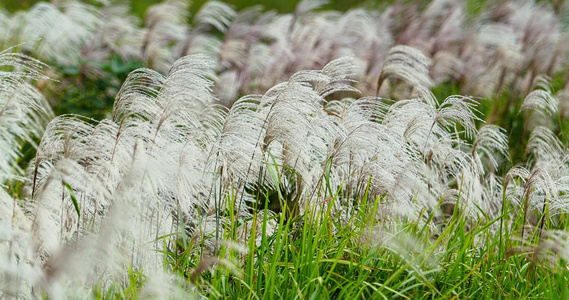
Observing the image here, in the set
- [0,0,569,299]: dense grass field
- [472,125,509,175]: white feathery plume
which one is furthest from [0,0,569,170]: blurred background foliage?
[472,125,509,175]: white feathery plume

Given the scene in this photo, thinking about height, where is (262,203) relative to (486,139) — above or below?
below

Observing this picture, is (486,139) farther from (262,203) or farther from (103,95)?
(103,95)

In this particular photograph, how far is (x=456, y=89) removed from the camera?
6.18 meters

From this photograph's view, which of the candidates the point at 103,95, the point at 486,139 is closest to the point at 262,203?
the point at 486,139

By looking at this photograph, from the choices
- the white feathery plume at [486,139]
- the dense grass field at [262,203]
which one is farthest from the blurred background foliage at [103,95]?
→ the white feathery plume at [486,139]

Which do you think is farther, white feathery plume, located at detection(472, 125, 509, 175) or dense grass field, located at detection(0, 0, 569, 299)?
white feathery plume, located at detection(472, 125, 509, 175)

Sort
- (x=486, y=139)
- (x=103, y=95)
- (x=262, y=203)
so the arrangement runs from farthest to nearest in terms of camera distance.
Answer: (x=103, y=95), (x=262, y=203), (x=486, y=139)

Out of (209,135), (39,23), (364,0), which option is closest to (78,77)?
(39,23)

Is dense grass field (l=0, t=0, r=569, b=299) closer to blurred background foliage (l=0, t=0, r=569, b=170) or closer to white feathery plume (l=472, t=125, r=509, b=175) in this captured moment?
white feathery plume (l=472, t=125, r=509, b=175)

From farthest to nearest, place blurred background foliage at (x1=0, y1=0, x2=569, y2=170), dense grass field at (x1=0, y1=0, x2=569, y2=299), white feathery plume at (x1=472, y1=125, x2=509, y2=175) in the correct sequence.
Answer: blurred background foliage at (x1=0, y1=0, x2=569, y2=170) < white feathery plume at (x1=472, y1=125, x2=509, y2=175) < dense grass field at (x1=0, y1=0, x2=569, y2=299)

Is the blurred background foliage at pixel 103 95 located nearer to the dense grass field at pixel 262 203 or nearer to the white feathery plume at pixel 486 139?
the dense grass field at pixel 262 203

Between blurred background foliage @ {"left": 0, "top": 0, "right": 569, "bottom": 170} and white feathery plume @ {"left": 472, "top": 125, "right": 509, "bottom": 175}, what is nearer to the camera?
white feathery plume @ {"left": 472, "top": 125, "right": 509, "bottom": 175}

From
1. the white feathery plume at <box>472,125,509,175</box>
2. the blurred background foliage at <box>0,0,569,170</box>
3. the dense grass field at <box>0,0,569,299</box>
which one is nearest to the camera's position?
the dense grass field at <box>0,0,569,299</box>

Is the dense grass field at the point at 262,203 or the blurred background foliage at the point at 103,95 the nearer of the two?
the dense grass field at the point at 262,203
